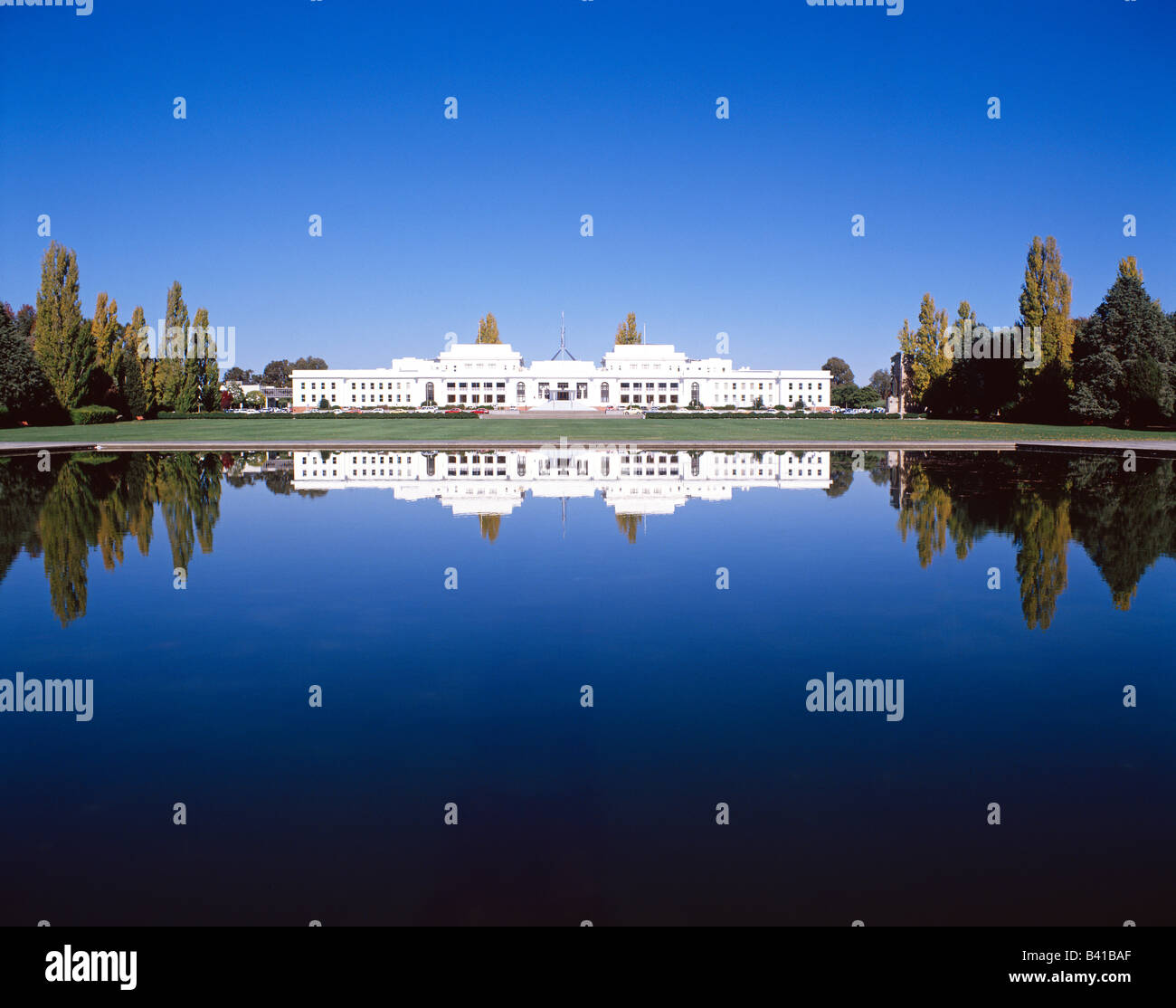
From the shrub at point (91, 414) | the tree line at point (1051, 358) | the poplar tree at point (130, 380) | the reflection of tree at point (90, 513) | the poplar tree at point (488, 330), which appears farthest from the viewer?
the poplar tree at point (488, 330)

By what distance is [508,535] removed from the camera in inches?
524

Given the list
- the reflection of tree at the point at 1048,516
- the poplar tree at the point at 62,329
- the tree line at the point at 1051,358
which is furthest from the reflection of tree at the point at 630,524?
the poplar tree at the point at 62,329

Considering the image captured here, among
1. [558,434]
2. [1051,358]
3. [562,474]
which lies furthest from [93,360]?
[1051,358]

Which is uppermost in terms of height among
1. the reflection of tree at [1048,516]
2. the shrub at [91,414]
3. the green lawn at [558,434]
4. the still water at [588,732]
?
the shrub at [91,414]

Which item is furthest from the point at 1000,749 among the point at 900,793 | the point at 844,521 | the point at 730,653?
the point at 844,521

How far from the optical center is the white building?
4429 inches

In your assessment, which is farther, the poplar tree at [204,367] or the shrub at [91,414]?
the poplar tree at [204,367]

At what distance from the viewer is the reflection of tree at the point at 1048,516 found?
34.8 feet

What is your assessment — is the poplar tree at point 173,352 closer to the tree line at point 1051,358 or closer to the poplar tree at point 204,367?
the poplar tree at point 204,367

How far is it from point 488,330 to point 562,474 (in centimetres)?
7600

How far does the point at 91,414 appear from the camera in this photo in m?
55.9

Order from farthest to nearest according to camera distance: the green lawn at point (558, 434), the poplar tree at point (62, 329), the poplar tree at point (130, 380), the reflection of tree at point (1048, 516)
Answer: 1. the poplar tree at point (130, 380)
2. the poplar tree at point (62, 329)
3. the green lawn at point (558, 434)
4. the reflection of tree at point (1048, 516)

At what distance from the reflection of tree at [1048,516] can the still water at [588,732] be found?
12 cm

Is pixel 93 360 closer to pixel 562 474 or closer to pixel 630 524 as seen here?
pixel 562 474
